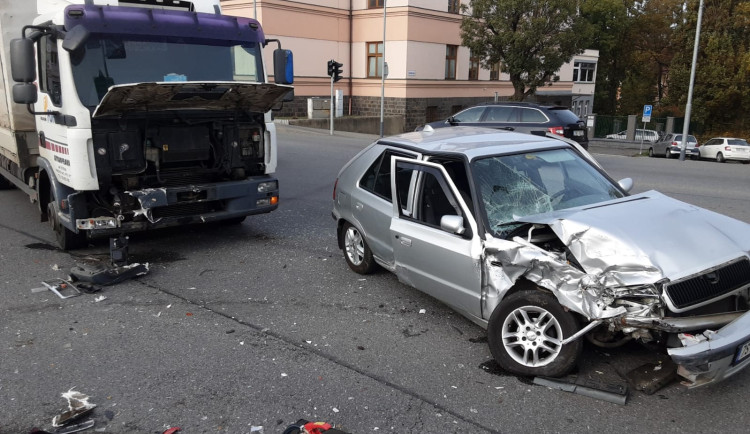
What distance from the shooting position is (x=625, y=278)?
3.72 metres

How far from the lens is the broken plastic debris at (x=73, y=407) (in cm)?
373

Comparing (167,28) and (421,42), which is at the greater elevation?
(421,42)

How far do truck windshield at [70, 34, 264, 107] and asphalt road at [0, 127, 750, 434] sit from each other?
2.16m

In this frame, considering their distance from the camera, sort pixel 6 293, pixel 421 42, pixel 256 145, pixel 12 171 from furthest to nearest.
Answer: pixel 421 42 → pixel 12 171 → pixel 256 145 → pixel 6 293

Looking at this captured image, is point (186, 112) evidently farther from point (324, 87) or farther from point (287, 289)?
point (324, 87)

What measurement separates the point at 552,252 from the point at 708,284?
975 millimetres

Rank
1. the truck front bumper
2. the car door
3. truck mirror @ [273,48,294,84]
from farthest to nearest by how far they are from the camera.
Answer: truck mirror @ [273,48,294,84]
the truck front bumper
the car door

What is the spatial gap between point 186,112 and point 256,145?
43.0 inches

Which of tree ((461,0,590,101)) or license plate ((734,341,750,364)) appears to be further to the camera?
tree ((461,0,590,101))

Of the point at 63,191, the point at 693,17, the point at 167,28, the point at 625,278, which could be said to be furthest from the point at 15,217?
the point at 693,17

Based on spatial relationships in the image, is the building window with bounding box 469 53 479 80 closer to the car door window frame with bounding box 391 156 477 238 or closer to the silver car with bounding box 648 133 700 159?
the silver car with bounding box 648 133 700 159

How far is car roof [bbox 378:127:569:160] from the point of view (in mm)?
5273

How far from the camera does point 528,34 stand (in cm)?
2850

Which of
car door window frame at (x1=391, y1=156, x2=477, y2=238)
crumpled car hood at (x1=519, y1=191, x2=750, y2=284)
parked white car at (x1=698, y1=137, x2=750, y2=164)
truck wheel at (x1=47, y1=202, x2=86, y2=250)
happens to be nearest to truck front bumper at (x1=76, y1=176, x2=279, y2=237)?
truck wheel at (x1=47, y1=202, x2=86, y2=250)
